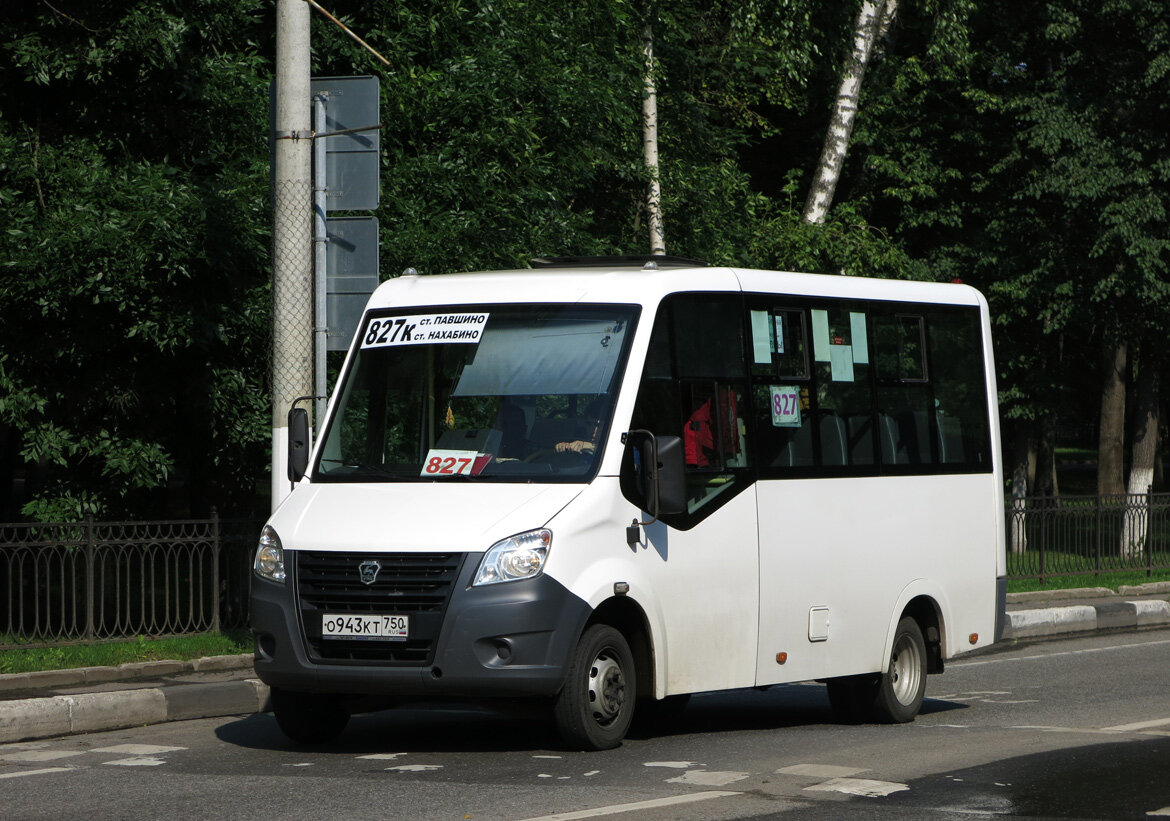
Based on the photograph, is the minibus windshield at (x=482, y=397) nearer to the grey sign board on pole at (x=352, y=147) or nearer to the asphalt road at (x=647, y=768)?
the asphalt road at (x=647, y=768)

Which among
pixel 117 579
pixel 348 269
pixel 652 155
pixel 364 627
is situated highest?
pixel 652 155

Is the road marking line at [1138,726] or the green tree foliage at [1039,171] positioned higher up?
the green tree foliage at [1039,171]

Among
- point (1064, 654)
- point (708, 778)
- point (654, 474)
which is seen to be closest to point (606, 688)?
point (708, 778)

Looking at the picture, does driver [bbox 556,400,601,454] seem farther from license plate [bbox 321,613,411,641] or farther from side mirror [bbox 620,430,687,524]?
license plate [bbox 321,613,411,641]

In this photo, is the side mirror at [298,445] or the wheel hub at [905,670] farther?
the wheel hub at [905,670]

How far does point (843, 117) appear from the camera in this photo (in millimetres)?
27219

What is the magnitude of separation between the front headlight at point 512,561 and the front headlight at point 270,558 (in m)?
1.17

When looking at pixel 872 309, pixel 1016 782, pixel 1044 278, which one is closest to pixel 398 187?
pixel 872 309

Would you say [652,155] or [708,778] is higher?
[652,155]

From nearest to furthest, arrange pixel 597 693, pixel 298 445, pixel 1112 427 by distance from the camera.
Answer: pixel 597 693, pixel 298 445, pixel 1112 427

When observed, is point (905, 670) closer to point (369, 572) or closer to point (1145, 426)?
point (369, 572)

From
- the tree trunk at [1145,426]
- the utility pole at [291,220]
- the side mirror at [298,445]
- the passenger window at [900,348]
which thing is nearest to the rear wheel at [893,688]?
the passenger window at [900,348]

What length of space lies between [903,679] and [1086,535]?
13133 mm

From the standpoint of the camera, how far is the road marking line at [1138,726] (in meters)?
9.98
